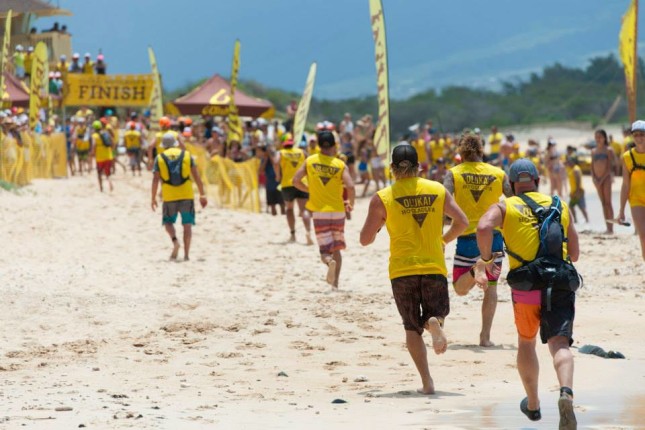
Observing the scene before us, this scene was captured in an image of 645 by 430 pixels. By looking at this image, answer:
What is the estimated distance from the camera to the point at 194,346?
9.60m

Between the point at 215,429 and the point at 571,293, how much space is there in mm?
1877

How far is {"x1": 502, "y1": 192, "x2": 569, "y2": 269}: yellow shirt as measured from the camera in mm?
6508

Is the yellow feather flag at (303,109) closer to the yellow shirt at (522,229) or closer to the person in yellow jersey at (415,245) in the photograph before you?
the person in yellow jersey at (415,245)

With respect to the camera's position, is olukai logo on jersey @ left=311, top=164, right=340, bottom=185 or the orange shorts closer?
the orange shorts

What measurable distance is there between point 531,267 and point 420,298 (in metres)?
1.27

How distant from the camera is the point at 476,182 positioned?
29.6 ft

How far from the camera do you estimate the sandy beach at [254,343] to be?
6.90m

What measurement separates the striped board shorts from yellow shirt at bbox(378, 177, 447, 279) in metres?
4.77

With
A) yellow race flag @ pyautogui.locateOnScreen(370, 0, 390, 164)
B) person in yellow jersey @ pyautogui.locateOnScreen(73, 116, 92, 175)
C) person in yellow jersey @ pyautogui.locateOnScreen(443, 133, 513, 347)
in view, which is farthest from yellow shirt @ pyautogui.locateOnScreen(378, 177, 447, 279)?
person in yellow jersey @ pyautogui.locateOnScreen(73, 116, 92, 175)

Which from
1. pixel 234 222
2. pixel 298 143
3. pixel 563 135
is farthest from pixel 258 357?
pixel 563 135

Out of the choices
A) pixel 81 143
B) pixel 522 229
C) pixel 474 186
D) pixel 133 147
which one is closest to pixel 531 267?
pixel 522 229

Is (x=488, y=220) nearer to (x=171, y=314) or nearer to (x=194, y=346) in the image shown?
(x=194, y=346)

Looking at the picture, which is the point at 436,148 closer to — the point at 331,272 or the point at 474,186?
the point at 331,272

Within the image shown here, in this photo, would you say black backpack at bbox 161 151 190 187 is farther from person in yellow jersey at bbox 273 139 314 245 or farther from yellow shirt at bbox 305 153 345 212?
person in yellow jersey at bbox 273 139 314 245
